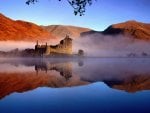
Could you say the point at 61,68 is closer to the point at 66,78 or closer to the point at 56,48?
the point at 66,78

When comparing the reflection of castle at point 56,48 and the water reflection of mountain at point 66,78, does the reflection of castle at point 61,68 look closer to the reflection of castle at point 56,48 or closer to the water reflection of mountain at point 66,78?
the water reflection of mountain at point 66,78

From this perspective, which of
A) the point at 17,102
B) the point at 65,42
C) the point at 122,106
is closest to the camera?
the point at 122,106

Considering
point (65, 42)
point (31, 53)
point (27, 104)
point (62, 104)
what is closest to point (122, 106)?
point (62, 104)

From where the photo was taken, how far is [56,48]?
152625mm

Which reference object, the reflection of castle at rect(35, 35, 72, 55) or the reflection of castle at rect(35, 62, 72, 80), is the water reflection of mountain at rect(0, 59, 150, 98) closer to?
the reflection of castle at rect(35, 62, 72, 80)

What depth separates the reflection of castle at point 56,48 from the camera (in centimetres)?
15062

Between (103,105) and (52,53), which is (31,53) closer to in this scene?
(52,53)

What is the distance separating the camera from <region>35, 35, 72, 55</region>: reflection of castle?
494ft

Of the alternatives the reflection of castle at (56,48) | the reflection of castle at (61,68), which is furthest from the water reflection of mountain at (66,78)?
the reflection of castle at (56,48)

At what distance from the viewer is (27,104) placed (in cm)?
2144

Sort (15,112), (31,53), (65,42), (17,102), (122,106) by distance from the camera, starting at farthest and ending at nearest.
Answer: (31,53) → (65,42) → (17,102) → (122,106) → (15,112)

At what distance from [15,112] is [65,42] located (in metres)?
141

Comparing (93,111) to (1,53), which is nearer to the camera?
(93,111)

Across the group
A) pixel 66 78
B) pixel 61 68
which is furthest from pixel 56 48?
pixel 66 78
